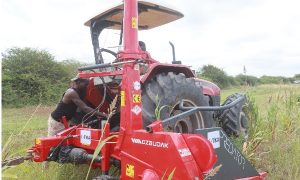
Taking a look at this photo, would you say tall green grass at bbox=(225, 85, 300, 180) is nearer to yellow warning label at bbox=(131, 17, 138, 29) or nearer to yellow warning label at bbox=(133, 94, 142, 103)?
yellow warning label at bbox=(133, 94, 142, 103)

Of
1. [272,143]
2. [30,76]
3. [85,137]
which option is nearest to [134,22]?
[85,137]

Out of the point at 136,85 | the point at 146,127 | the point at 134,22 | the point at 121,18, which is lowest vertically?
the point at 146,127

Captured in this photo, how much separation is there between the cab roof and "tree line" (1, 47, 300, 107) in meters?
14.8

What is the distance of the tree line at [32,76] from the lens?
2142 centimetres

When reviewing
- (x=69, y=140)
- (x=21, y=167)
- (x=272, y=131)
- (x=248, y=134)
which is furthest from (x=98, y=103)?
(x=272, y=131)

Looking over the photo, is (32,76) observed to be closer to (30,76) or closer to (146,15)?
(30,76)

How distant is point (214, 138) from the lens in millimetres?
3086

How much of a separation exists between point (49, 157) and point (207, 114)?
1.74m

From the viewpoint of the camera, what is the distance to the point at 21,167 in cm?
485

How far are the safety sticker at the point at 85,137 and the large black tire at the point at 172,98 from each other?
68 centimetres

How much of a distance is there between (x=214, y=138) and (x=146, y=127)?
56 centimetres

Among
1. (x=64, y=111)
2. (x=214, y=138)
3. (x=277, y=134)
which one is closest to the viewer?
(x=214, y=138)

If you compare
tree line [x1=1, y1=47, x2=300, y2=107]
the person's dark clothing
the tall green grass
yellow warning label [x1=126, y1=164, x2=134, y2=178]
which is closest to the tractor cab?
the person's dark clothing

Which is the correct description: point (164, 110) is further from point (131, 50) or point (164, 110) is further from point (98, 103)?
point (98, 103)
